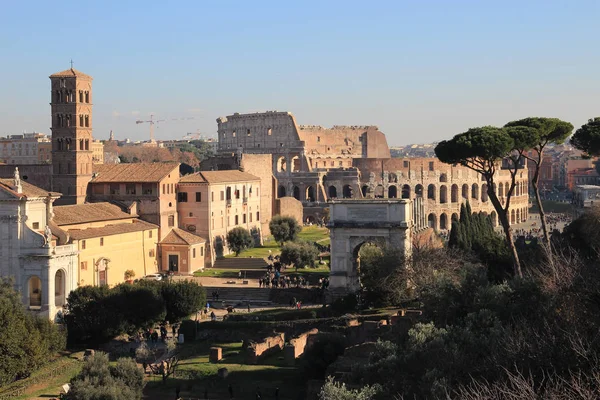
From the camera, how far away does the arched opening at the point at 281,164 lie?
92887mm

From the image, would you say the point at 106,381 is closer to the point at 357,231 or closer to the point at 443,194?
the point at 357,231

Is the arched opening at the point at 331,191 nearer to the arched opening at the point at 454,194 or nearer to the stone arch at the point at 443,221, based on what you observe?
the stone arch at the point at 443,221

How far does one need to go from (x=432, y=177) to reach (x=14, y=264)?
2124 inches

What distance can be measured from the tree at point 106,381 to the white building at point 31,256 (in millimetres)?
12110

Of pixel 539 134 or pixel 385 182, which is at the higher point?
pixel 539 134

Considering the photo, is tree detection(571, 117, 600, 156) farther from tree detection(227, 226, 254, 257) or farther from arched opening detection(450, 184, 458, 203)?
arched opening detection(450, 184, 458, 203)

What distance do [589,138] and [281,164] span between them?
207 feet

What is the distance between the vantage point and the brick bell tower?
48.4 meters

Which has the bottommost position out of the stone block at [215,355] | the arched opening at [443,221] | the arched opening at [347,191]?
the stone block at [215,355]

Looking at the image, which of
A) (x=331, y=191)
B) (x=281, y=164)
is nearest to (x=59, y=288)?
(x=331, y=191)

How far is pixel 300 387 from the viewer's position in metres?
26.5

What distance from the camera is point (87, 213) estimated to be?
43.0 metres

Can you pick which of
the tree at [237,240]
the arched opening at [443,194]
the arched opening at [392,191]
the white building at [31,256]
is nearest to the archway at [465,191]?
the arched opening at [443,194]

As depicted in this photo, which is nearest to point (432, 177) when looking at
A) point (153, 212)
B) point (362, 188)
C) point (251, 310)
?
point (362, 188)
